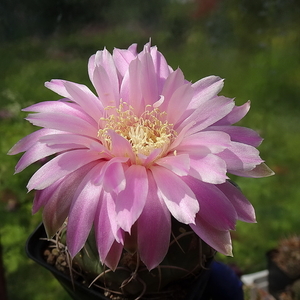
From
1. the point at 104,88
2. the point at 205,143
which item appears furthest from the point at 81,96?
the point at 205,143

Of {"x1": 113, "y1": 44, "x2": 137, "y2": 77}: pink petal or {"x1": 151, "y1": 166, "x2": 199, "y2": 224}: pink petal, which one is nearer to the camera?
{"x1": 151, "y1": 166, "x2": 199, "y2": 224}: pink petal

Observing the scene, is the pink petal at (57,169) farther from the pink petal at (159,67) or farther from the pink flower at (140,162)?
the pink petal at (159,67)

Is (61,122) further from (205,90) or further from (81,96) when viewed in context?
(205,90)

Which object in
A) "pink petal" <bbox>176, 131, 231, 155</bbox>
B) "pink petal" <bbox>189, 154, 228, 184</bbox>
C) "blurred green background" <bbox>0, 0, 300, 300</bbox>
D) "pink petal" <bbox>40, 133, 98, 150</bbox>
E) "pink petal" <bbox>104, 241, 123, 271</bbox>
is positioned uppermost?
"pink petal" <bbox>40, 133, 98, 150</bbox>

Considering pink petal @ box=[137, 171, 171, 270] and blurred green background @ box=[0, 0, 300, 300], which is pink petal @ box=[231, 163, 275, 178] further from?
blurred green background @ box=[0, 0, 300, 300]

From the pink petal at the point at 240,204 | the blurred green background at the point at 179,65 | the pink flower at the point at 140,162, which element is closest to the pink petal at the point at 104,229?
the pink flower at the point at 140,162

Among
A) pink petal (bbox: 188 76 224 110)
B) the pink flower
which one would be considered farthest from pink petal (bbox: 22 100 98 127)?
pink petal (bbox: 188 76 224 110)

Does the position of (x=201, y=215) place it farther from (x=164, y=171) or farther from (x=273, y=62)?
(x=273, y=62)
